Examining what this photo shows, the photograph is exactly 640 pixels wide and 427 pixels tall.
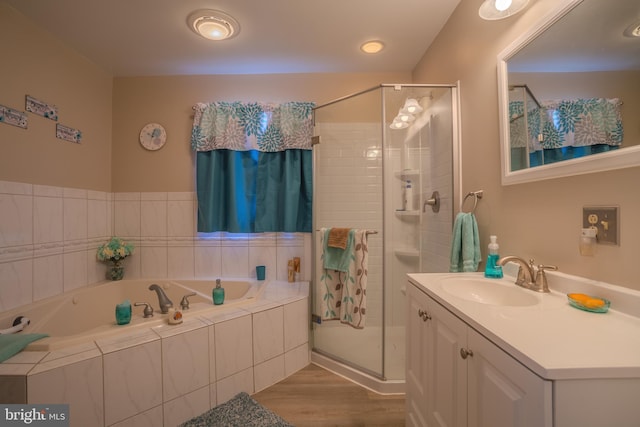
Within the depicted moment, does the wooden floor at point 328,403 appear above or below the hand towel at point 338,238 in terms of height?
below

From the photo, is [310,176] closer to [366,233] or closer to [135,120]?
[366,233]

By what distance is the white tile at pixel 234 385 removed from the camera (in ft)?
4.91

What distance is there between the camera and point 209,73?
2391 mm

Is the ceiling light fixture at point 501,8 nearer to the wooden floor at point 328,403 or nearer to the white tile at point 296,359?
the wooden floor at point 328,403

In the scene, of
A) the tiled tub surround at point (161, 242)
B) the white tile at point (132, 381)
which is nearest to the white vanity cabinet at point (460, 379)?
the white tile at point (132, 381)

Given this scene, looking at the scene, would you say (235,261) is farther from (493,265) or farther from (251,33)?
(493,265)

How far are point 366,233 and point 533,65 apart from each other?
1203 mm

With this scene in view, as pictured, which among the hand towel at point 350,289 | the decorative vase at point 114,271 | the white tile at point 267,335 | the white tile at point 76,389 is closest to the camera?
the white tile at point 76,389

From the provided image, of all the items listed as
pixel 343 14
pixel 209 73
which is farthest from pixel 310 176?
pixel 209 73

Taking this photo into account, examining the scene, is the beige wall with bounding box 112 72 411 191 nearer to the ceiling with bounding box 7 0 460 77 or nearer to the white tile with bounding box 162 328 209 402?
the ceiling with bounding box 7 0 460 77

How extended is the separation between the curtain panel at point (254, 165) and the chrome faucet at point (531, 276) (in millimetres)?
1624

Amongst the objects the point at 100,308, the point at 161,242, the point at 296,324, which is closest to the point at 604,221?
the point at 296,324

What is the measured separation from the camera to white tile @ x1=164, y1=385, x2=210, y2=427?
1.31 m

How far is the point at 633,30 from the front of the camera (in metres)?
0.70
